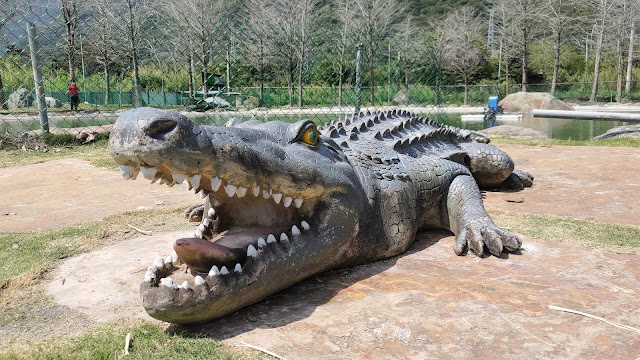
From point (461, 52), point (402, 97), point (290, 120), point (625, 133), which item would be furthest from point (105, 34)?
point (461, 52)

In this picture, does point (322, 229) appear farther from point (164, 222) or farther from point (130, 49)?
point (130, 49)

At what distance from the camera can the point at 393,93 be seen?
700 inches

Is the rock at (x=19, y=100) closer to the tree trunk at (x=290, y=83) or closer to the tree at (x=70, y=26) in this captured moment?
the tree at (x=70, y=26)

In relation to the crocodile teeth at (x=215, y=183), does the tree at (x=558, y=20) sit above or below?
above

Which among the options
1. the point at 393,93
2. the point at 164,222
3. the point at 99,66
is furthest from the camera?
the point at 99,66

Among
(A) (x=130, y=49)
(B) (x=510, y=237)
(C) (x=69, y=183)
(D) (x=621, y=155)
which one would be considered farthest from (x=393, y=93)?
(B) (x=510, y=237)

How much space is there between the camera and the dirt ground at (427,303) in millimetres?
2191

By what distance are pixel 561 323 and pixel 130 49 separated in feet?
42.5

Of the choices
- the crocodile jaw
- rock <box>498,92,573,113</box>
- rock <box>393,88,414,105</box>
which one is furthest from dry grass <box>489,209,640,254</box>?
rock <box>498,92,573,113</box>

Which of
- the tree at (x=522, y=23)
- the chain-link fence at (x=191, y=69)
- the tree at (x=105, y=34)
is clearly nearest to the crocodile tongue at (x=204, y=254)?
the chain-link fence at (x=191, y=69)

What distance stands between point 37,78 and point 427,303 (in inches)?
386

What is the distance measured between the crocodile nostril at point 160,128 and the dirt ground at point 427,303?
0.95 m

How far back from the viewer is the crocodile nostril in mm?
2045

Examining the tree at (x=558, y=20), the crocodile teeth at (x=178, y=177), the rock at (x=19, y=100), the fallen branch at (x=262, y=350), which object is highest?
the tree at (x=558, y=20)
